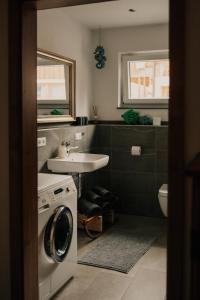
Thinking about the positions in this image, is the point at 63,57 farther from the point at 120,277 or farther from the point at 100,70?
the point at 120,277

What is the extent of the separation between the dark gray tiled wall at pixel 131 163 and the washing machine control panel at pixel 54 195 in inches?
58.1

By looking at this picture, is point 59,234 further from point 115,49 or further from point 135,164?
point 115,49

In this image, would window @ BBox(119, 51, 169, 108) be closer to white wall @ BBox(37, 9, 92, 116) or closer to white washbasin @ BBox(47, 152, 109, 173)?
white wall @ BBox(37, 9, 92, 116)

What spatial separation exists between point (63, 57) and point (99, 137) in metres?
1.26

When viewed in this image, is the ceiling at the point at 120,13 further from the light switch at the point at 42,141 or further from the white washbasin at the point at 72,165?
the white washbasin at the point at 72,165

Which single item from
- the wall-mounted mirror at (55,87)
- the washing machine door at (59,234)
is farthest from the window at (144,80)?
the washing machine door at (59,234)

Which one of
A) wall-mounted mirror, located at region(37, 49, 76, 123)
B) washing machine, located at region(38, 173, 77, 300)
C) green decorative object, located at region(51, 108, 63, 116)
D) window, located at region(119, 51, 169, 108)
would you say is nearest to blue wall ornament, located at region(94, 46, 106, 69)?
window, located at region(119, 51, 169, 108)

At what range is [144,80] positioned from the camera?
471 centimetres

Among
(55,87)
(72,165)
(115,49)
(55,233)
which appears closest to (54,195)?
(55,233)

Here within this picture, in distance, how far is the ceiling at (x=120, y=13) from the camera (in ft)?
12.0

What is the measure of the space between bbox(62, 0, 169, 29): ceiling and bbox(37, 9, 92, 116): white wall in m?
0.12
